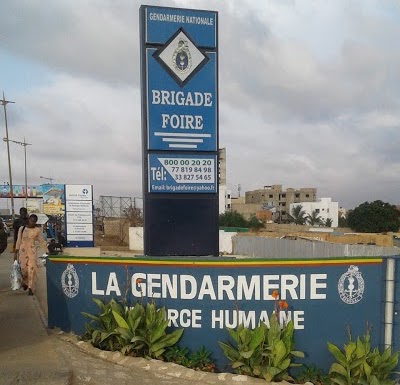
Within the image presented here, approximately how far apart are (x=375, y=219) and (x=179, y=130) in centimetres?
6380

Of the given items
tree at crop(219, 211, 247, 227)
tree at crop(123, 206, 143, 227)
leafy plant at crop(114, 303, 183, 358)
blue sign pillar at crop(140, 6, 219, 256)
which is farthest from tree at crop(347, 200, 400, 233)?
leafy plant at crop(114, 303, 183, 358)

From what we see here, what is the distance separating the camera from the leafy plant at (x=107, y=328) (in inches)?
227

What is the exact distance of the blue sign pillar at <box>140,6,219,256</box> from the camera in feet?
25.7

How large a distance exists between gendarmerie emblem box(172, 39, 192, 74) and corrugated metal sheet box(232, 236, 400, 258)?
1515cm

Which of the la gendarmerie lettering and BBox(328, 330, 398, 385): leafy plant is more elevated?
the la gendarmerie lettering

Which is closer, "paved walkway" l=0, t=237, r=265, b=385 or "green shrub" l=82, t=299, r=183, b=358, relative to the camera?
"paved walkway" l=0, t=237, r=265, b=385

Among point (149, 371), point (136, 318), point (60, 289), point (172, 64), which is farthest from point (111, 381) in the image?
point (172, 64)

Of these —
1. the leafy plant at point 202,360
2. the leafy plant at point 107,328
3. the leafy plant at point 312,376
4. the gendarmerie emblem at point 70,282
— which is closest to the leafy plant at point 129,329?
the leafy plant at point 107,328

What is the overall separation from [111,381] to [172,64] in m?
5.30

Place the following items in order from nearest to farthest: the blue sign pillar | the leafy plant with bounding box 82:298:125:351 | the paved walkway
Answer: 1. the paved walkway
2. the leafy plant with bounding box 82:298:125:351
3. the blue sign pillar

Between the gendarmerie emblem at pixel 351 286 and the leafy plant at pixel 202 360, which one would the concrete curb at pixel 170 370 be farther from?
the gendarmerie emblem at pixel 351 286

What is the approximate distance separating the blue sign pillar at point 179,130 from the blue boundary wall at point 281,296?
6.69 feet

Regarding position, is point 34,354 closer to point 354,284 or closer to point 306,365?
point 306,365

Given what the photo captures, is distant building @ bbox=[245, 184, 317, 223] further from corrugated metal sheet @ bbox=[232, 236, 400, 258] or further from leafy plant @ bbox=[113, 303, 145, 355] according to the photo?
leafy plant @ bbox=[113, 303, 145, 355]
